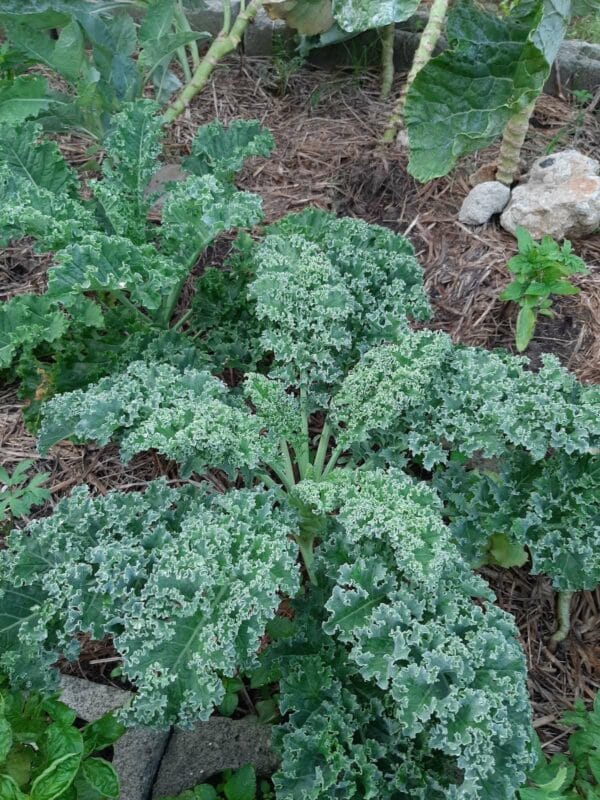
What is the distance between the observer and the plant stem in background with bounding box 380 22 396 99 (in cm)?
414

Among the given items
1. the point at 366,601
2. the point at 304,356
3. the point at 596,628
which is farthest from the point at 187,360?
the point at 596,628

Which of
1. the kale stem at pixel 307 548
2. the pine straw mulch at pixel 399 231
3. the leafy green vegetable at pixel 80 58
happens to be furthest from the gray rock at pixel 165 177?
the kale stem at pixel 307 548

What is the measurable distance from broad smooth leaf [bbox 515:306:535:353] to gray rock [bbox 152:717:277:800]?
177cm

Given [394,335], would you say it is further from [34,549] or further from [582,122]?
[582,122]

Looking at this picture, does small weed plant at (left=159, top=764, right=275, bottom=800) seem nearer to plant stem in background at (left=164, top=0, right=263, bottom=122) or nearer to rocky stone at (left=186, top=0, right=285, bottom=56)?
plant stem in background at (left=164, top=0, right=263, bottom=122)

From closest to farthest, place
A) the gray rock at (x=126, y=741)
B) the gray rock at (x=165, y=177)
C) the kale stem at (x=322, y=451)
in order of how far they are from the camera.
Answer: the gray rock at (x=126, y=741) < the kale stem at (x=322, y=451) < the gray rock at (x=165, y=177)

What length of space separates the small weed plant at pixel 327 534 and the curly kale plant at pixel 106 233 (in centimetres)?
2

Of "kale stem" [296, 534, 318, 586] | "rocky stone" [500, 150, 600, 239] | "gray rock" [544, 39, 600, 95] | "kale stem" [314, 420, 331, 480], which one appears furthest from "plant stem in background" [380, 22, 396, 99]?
"kale stem" [296, 534, 318, 586]

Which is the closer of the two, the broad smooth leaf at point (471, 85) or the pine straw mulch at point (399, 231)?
the pine straw mulch at point (399, 231)

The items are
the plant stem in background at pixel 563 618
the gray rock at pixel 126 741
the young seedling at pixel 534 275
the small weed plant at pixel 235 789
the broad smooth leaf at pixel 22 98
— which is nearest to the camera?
the small weed plant at pixel 235 789

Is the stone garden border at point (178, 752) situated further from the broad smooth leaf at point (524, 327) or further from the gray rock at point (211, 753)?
the broad smooth leaf at point (524, 327)

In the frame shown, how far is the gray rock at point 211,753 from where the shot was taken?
214 centimetres

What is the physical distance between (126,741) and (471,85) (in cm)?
273

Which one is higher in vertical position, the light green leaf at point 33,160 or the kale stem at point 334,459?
the light green leaf at point 33,160
